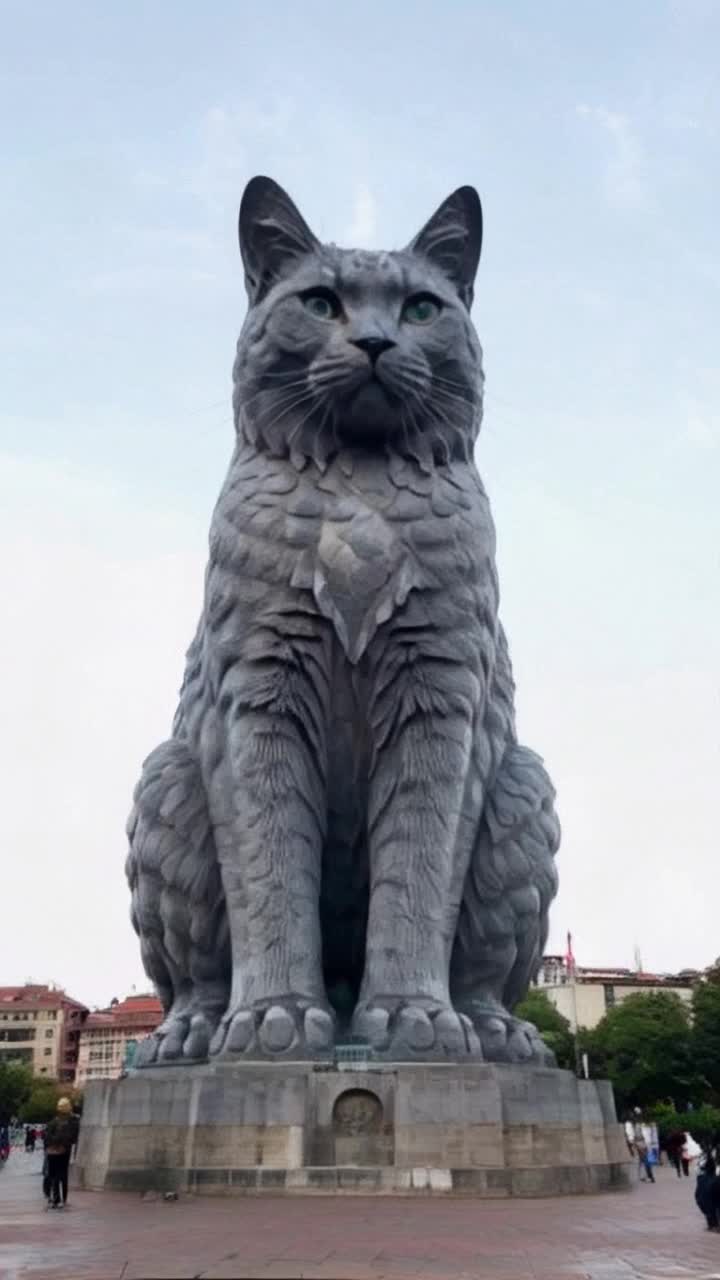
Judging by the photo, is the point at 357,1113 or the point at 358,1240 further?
the point at 357,1113

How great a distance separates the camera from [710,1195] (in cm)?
732

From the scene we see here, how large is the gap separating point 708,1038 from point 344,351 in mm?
47348

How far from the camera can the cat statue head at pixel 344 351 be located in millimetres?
9414

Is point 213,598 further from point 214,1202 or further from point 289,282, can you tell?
point 214,1202

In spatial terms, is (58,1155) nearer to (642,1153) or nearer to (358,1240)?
(358,1240)

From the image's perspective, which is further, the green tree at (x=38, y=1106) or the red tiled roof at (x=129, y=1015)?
the red tiled roof at (x=129, y=1015)

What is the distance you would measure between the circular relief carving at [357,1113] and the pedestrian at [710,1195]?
2.08 metres

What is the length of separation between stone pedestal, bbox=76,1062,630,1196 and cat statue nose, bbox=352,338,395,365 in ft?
17.2

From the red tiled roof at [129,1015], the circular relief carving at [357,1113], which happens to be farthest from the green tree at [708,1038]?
the red tiled roof at [129,1015]

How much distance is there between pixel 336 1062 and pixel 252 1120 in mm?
690

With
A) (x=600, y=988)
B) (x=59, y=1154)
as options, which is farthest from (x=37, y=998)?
(x=59, y=1154)

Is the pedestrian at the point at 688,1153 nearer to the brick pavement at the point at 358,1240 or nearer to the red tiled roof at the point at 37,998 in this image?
the brick pavement at the point at 358,1240

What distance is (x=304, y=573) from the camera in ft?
30.5

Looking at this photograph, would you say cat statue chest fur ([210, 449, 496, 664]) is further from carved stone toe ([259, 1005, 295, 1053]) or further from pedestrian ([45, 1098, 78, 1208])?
pedestrian ([45, 1098, 78, 1208])
